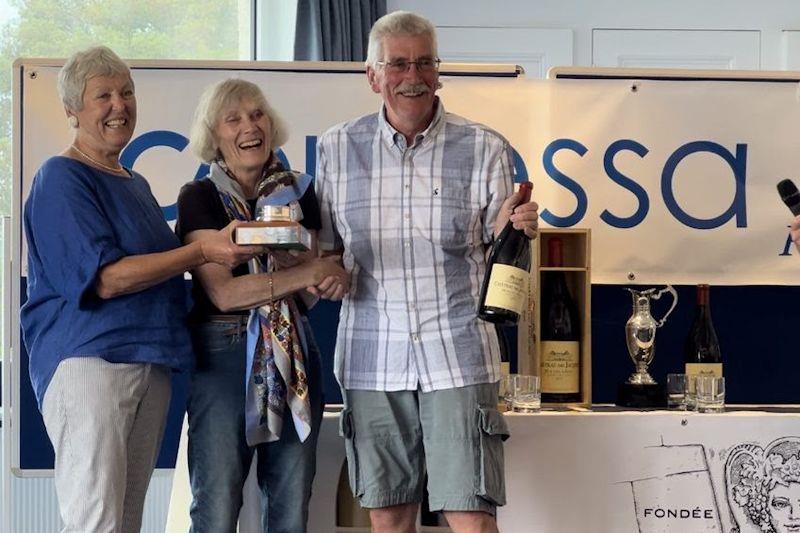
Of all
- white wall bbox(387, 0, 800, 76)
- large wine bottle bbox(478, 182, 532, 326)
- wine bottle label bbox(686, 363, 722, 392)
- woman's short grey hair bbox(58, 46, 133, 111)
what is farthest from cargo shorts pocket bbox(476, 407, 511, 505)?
white wall bbox(387, 0, 800, 76)

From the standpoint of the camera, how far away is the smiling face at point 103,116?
2.09 m

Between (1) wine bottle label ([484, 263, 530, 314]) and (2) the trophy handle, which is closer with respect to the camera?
(1) wine bottle label ([484, 263, 530, 314])

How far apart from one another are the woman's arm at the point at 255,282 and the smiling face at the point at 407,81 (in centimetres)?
33

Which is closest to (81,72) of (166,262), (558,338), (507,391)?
(166,262)

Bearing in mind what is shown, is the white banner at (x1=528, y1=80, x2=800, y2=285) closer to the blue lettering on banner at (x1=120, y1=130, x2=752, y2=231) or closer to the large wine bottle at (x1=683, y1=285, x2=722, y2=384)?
the blue lettering on banner at (x1=120, y1=130, x2=752, y2=231)

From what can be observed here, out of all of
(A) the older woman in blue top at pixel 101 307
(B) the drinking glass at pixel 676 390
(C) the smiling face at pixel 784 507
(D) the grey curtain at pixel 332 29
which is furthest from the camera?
(D) the grey curtain at pixel 332 29

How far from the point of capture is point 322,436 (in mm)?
2615

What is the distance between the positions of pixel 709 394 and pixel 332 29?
220 cm

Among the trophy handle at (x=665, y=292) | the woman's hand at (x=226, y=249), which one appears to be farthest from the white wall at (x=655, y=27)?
the woman's hand at (x=226, y=249)

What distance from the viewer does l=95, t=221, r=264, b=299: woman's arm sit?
202 cm

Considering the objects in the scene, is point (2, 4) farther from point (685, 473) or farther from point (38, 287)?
point (685, 473)

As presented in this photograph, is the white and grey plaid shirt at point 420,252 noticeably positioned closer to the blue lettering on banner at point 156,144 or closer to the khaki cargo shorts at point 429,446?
the khaki cargo shorts at point 429,446

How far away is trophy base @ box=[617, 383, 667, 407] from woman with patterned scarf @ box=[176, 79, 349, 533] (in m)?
0.92

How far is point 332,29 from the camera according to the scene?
420cm
